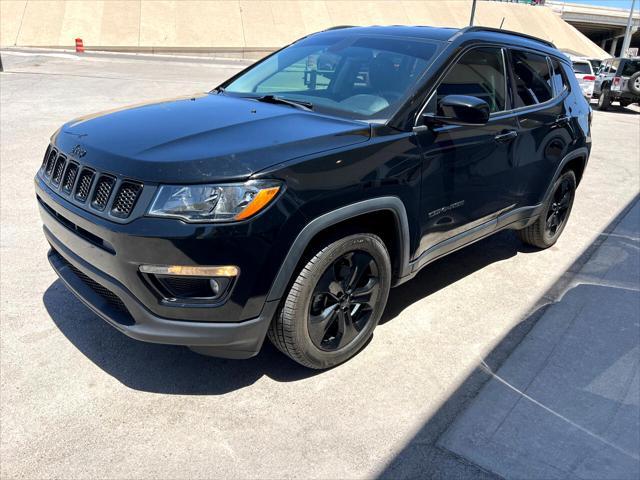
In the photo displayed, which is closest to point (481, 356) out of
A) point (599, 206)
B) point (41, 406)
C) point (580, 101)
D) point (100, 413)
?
point (100, 413)

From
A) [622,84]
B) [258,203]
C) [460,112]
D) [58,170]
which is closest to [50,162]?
[58,170]

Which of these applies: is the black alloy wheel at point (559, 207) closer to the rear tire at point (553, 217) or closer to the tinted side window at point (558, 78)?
the rear tire at point (553, 217)

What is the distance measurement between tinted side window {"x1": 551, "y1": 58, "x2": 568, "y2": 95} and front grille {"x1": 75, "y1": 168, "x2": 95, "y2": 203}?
3.77m

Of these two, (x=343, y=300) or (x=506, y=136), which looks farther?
(x=506, y=136)

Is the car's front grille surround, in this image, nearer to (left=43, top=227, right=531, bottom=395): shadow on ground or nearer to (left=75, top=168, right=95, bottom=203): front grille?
(left=75, top=168, right=95, bottom=203): front grille

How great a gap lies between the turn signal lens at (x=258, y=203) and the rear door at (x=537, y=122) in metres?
2.28

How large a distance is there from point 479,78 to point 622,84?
52.9ft

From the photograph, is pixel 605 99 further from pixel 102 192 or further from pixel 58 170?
pixel 102 192

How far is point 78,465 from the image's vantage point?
243 centimetres

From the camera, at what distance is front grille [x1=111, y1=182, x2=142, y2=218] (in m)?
2.46

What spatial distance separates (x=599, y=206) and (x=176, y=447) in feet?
19.6

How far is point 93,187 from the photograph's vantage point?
2.62m

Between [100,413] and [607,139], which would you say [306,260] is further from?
[607,139]

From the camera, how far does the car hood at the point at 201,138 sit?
2.46 meters
